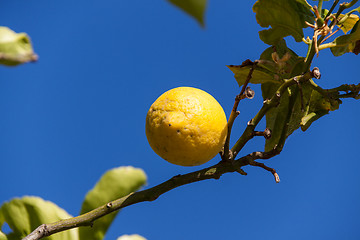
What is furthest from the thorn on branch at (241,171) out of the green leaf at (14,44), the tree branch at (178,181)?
the green leaf at (14,44)

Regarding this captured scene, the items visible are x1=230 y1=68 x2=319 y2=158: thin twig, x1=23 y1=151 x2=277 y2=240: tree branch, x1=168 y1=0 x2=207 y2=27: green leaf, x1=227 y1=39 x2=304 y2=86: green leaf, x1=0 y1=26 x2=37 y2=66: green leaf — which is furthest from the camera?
x1=227 y1=39 x2=304 y2=86: green leaf

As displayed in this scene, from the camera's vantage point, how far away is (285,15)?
999 millimetres

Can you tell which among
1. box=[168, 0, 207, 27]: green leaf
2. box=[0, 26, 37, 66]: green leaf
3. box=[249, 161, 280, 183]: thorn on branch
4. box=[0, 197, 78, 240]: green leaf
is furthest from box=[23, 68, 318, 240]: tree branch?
box=[168, 0, 207, 27]: green leaf

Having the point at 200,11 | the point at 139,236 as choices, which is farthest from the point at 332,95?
the point at 200,11

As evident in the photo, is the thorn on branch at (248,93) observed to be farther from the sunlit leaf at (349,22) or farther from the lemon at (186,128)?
the sunlit leaf at (349,22)

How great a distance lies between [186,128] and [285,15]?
16.2 inches

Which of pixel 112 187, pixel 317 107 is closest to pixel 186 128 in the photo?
pixel 112 187

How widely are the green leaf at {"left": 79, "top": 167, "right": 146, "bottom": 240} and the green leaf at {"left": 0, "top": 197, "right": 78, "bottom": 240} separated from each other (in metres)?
0.10

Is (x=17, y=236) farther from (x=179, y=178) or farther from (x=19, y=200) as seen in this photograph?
(x=179, y=178)

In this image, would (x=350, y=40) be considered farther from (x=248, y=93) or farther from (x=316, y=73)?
(x=248, y=93)

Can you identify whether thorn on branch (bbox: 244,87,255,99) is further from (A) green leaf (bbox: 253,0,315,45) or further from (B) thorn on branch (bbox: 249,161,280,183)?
(A) green leaf (bbox: 253,0,315,45)

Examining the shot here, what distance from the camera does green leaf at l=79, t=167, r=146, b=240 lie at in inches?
35.3

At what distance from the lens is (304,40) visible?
98cm

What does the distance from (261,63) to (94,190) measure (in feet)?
1.65
